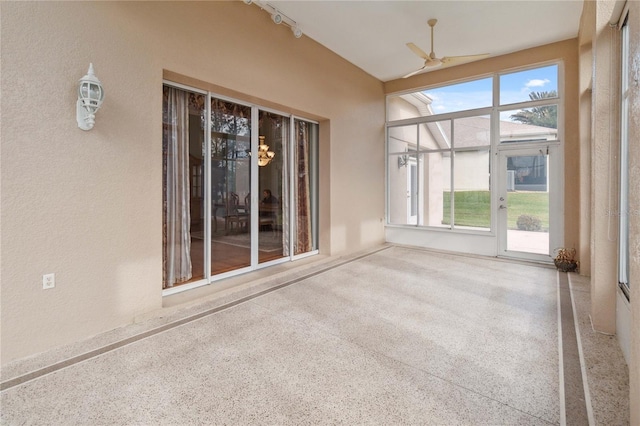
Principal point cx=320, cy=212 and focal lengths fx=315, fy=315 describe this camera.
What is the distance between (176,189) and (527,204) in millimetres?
5608

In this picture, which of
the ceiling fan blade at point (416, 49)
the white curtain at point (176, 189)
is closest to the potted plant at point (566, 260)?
the ceiling fan blade at point (416, 49)

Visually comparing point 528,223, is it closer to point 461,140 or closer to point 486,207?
point 486,207

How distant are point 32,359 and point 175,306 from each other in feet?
3.76

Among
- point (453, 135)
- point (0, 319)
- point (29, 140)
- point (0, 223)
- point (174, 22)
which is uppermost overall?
point (174, 22)

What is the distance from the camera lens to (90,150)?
270cm

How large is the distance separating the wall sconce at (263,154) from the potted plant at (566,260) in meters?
4.75

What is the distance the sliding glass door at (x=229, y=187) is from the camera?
12.1ft

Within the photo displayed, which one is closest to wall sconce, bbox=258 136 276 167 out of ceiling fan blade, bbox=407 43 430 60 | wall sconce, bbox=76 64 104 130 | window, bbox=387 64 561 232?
wall sconce, bbox=76 64 104 130

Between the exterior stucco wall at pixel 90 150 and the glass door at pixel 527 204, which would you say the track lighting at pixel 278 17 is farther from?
the glass door at pixel 527 204

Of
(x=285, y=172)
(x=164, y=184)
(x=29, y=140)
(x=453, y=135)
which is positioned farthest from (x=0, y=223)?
(x=453, y=135)

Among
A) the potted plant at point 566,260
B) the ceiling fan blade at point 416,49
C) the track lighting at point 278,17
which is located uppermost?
the track lighting at point 278,17

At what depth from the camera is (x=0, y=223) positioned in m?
2.26

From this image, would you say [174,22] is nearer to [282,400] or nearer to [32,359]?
[32,359]

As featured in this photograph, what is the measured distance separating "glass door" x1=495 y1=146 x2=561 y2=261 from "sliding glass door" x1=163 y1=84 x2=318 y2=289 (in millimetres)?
3501
